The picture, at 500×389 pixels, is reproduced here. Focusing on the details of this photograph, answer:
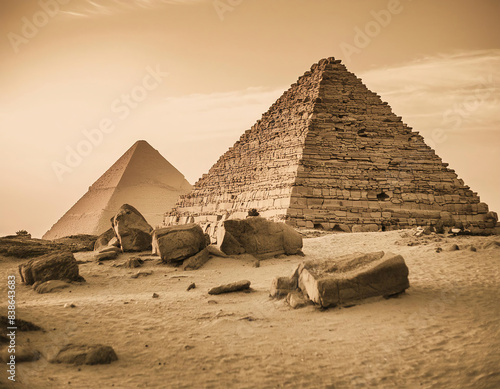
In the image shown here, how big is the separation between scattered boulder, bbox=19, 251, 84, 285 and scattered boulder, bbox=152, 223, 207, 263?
82.1 inches

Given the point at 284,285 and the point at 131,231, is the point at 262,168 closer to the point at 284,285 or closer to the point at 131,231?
the point at 131,231

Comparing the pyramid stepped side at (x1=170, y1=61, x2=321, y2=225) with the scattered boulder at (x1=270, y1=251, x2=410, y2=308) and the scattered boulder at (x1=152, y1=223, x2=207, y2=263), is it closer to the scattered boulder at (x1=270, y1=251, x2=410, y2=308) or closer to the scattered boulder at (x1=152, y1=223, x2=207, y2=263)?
the scattered boulder at (x1=152, y1=223, x2=207, y2=263)

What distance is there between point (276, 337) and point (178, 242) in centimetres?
600

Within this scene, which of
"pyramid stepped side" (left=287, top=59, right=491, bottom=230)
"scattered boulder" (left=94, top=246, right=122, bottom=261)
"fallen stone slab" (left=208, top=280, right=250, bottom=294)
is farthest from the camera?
"pyramid stepped side" (left=287, top=59, right=491, bottom=230)

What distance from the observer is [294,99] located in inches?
1094

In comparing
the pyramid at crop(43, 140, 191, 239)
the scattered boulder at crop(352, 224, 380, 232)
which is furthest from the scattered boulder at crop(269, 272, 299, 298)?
the pyramid at crop(43, 140, 191, 239)

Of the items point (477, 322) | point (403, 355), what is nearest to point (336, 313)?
point (403, 355)

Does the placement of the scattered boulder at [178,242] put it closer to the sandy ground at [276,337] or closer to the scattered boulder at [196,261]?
the scattered boulder at [196,261]

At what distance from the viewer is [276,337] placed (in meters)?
6.08

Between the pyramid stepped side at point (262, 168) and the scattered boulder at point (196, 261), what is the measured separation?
28.5 feet

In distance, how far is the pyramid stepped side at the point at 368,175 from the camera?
2103 centimetres

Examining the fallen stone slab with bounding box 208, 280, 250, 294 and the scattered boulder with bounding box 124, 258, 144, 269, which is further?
the scattered boulder with bounding box 124, 258, 144, 269

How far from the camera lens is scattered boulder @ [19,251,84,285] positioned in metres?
9.72

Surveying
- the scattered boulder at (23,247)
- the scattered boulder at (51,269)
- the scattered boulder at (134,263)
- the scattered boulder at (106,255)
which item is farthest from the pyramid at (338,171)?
the scattered boulder at (51,269)
